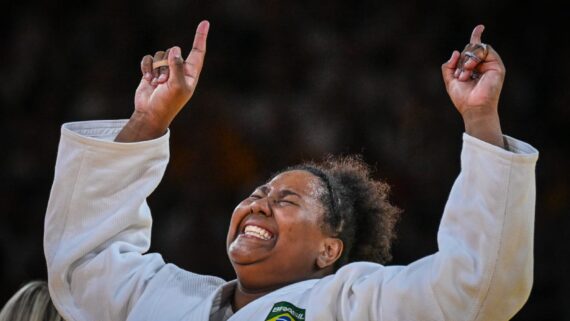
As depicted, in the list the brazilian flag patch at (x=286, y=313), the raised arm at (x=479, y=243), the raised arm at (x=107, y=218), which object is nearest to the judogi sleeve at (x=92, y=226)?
the raised arm at (x=107, y=218)

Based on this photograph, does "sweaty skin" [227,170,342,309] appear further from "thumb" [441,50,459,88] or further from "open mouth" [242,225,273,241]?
"thumb" [441,50,459,88]

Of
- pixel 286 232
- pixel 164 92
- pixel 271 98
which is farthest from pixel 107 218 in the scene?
pixel 271 98

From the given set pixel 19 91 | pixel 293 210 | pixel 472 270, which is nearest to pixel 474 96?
pixel 472 270

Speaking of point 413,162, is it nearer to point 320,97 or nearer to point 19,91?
point 320,97

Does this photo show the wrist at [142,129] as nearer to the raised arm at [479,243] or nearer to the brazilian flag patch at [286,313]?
the brazilian flag patch at [286,313]

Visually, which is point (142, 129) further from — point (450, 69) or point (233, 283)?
point (450, 69)

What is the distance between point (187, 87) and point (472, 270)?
0.94 meters

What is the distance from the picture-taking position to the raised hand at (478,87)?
7.12 feet

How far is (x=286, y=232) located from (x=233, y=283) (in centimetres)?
21

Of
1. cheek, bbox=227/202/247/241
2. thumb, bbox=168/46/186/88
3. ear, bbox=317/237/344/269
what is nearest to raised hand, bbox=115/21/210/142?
thumb, bbox=168/46/186/88

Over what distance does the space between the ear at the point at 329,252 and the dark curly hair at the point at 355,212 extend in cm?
2

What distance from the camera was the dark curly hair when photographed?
2.74 metres

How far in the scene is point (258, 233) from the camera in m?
2.57

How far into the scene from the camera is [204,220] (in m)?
4.38
